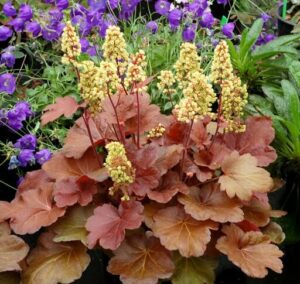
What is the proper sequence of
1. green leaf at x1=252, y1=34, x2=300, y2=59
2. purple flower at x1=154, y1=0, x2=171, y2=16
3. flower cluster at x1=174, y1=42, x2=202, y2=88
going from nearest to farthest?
flower cluster at x1=174, y1=42, x2=202, y2=88 → green leaf at x1=252, y1=34, x2=300, y2=59 → purple flower at x1=154, y1=0, x2=171, y2=16

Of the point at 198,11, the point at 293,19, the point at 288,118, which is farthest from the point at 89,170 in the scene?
the point at 293,19

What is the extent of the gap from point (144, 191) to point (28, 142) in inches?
22.3

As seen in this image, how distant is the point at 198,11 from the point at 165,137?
654mm

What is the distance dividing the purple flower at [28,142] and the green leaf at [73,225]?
434 mm

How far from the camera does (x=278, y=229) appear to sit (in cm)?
140

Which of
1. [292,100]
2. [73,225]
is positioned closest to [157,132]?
[73,225]

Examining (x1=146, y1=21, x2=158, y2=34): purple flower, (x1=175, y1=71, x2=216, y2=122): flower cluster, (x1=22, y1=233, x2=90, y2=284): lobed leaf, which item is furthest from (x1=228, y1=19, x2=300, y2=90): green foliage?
(x1=22, y1=233, x2=90, y2=284): lobed leaf

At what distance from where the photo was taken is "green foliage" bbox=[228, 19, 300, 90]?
183cm

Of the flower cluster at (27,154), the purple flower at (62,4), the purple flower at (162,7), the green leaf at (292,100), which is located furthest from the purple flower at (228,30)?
the flower cluster at (27,154)

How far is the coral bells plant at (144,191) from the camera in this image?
1.23 metres

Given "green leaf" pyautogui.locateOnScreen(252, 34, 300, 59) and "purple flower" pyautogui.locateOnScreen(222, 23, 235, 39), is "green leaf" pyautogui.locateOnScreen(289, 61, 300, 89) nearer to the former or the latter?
"green leaf" pyautogui.locateOnScreen(252, 34, 300, 59)

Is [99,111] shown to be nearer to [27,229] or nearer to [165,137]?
[165,137]

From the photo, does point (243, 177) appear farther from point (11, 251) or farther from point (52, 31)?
point (52, 31)

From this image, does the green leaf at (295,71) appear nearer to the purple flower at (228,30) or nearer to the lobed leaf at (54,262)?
the purple flower at (228,30)
